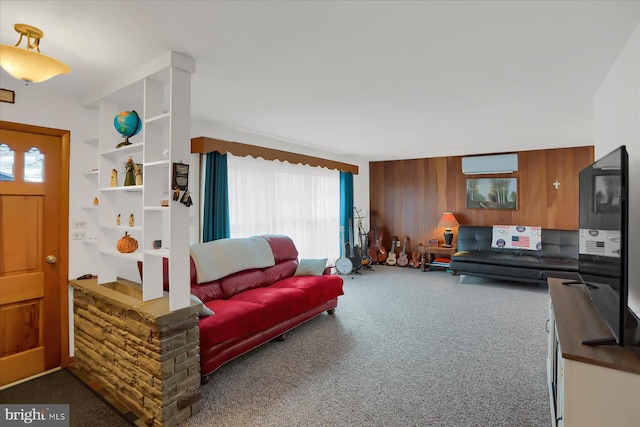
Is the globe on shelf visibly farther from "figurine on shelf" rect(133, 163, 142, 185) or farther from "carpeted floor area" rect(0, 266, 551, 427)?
"carpeted floor area" rect(0, 266, 551, 427)

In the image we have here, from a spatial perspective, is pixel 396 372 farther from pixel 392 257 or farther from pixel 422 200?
pixel 422 200

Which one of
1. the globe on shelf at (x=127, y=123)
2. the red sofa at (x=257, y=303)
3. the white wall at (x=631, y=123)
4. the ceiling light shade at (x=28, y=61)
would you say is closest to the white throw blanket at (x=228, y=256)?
the red sofa at (x=257, y=303)

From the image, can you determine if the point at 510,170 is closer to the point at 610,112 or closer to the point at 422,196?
the point at 422,196

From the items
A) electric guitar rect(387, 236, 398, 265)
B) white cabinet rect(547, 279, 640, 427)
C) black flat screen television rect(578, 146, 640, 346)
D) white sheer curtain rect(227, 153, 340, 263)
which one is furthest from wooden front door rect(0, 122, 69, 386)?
electric guitar rect(387, 236, 398, 265)

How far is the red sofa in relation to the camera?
8.55ft

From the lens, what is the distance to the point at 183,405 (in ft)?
6.92

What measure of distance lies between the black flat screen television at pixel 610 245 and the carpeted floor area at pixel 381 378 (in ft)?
3.05

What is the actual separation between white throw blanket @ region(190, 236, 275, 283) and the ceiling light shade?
1.91 metres

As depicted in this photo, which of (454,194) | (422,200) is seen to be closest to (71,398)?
(422,200)

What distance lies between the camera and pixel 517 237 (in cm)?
592

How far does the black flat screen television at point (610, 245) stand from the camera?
4.53 ft

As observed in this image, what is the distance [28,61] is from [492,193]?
6.71m

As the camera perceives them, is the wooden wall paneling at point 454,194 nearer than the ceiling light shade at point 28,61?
No

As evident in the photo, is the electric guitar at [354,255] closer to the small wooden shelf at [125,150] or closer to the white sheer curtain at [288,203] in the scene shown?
the white sheer curtain at [288,203]
